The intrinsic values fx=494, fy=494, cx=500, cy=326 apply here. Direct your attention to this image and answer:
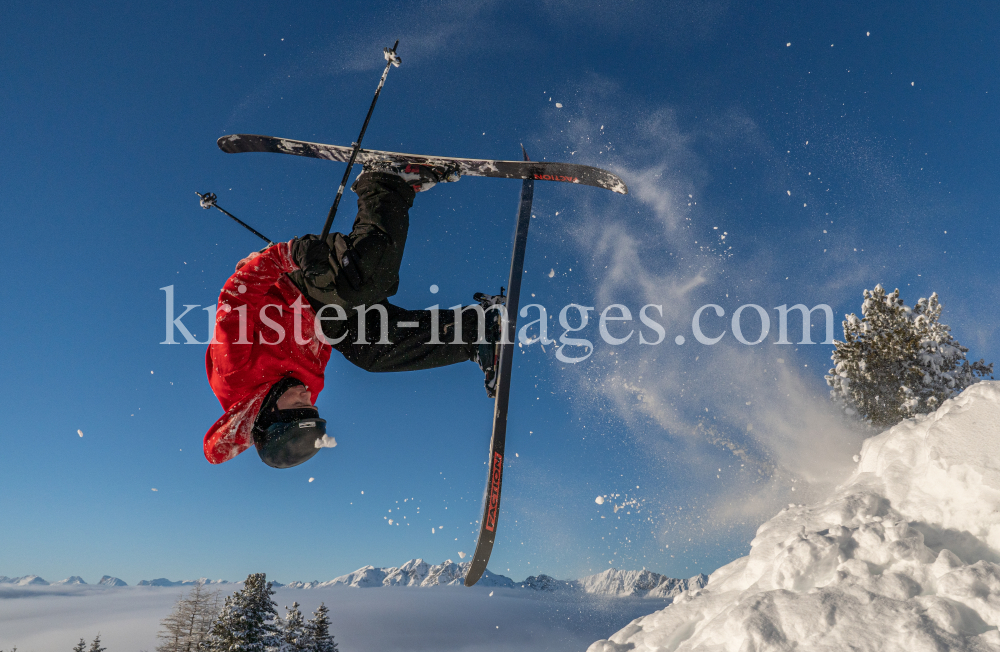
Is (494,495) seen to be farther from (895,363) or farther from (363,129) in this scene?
(895,363)

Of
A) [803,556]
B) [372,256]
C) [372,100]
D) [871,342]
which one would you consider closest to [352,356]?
[372,256]

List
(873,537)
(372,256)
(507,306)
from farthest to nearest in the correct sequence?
(507,306) < (372,256) < (873,537)

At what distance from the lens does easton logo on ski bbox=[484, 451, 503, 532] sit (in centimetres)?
494

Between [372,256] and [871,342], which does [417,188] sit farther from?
[871,342]

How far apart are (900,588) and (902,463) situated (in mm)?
1520

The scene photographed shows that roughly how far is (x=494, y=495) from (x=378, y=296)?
7.66ft

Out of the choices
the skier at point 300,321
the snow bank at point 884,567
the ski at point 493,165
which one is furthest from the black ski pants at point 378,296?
the snow bank at point 884,567

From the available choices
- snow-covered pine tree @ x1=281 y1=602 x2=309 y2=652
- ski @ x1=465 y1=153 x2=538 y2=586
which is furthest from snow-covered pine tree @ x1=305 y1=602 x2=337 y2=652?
ski @ x1=465 y1=153 x2=538 y2=586

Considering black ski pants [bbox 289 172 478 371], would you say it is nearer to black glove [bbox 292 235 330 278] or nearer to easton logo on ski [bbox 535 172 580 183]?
black glove [bbox 292 235 330 278]

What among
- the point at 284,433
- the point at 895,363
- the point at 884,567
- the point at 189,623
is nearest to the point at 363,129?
the point at 284,433

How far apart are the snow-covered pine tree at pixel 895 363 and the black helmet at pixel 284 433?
17006mm

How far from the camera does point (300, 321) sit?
4.08 meters

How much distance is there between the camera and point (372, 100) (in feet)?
17.6

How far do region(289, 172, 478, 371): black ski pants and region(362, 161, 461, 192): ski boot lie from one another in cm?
14
